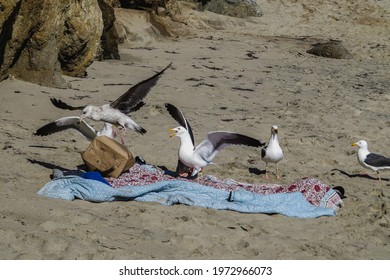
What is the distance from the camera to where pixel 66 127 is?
773cm

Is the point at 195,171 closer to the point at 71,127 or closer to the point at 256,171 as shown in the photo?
the point at 256,171

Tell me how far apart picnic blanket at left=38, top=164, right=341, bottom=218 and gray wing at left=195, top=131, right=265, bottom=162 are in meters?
0.32

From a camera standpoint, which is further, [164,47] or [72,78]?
[164,47]

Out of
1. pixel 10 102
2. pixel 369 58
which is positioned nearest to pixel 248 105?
pixel 10 102

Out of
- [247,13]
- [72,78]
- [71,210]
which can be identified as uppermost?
[71,210]

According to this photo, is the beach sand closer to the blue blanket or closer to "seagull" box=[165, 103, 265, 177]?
the blue blanket

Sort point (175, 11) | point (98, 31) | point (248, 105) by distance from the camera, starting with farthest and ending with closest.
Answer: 1. point (175, 11)
2. point (98, 31)
3. point (248, 105)

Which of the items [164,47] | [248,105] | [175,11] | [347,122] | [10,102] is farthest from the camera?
[175,11]

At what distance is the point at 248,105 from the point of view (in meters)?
11.2

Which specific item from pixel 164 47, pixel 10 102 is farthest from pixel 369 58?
pixel 10 102

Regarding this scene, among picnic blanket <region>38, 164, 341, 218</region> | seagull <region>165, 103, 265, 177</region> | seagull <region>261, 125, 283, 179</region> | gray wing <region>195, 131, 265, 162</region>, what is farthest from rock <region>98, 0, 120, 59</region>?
picnic blanket <region>38, 164, 341, 218</region>

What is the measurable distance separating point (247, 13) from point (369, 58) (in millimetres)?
5267
